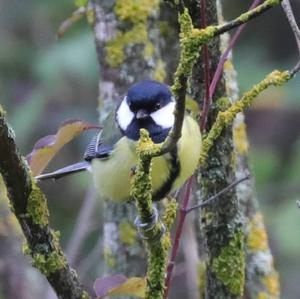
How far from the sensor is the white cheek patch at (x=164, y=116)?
2221 millimetres

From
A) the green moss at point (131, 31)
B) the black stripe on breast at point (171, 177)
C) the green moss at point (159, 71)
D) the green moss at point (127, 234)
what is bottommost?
the green moss at point (127, 234)

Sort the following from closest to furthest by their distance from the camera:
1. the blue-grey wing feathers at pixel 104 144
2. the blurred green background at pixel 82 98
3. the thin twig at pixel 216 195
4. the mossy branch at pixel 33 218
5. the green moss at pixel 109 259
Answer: the mossy branch at pixel 33 218 → the thin twig at pixel 216 195 → the blue-grey wing feathers at pixel 104 144 → the green moss at pixel 109 259 → the blurred green background at pixel 82 98

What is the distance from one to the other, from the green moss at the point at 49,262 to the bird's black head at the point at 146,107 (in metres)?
0.59

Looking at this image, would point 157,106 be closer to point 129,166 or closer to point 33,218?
point 129,166

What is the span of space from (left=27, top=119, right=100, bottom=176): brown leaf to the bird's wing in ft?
1.12

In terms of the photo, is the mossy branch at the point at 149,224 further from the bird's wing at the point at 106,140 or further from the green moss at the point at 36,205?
the bird's wing at the point at 106,140

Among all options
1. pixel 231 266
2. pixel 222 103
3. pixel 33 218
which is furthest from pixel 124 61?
pixel 33 218

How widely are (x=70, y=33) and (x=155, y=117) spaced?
7.61 feet

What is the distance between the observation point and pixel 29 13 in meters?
4.96

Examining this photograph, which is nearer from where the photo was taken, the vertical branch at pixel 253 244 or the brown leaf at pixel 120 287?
the brown leaf at pixel 120 287

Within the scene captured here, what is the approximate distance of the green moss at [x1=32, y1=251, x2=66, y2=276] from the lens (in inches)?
67.1

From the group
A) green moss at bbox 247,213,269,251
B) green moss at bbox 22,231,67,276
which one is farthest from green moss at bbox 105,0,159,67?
green moss at bbox 22,231,67,276

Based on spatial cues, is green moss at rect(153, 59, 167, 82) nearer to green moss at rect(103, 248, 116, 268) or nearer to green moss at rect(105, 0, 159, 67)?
green moss at rect(105, 0, 159, 67)

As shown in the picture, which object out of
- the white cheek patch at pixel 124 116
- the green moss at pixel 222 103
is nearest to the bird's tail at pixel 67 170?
the white cheek patch at pixel 124 116
